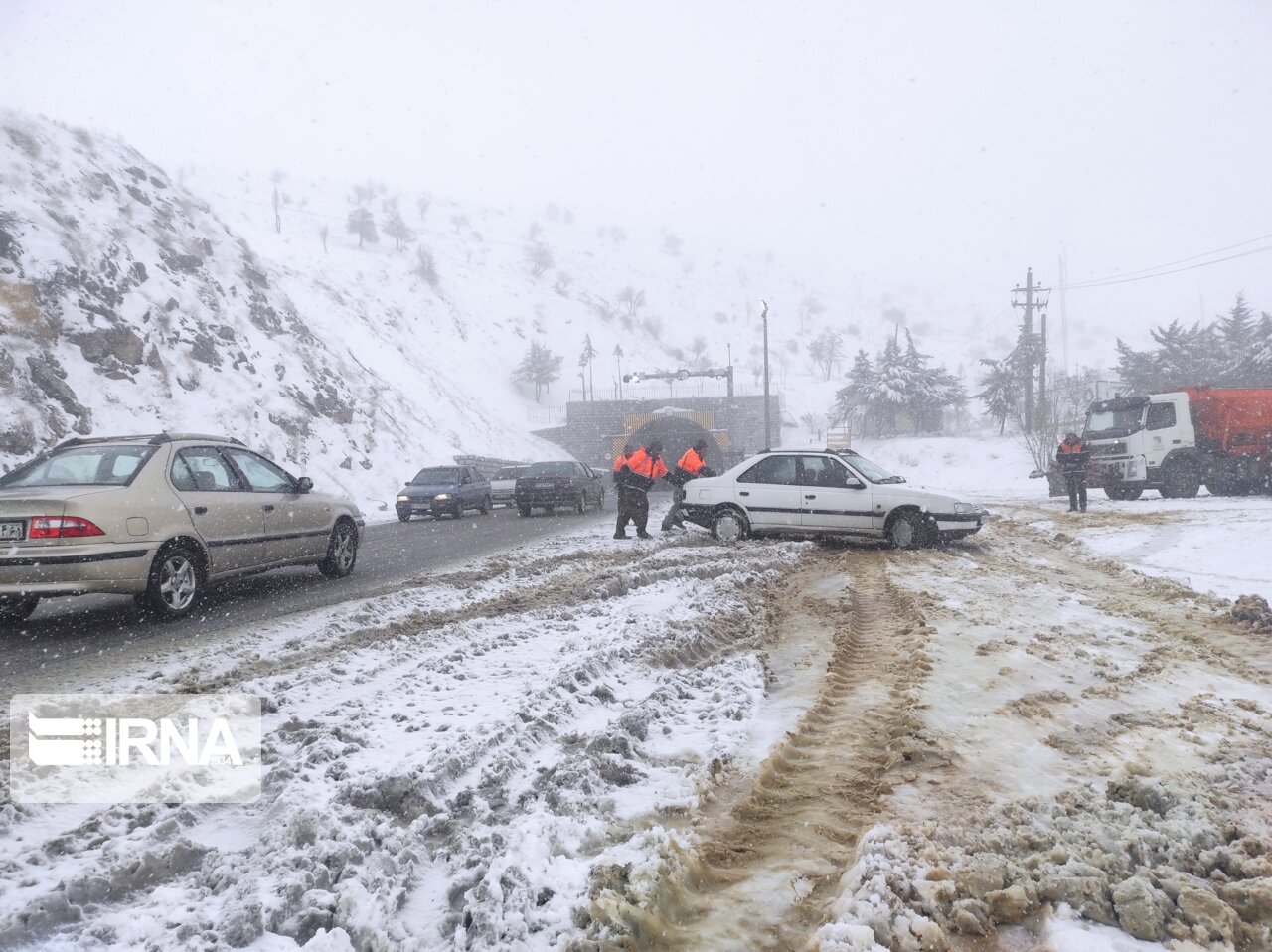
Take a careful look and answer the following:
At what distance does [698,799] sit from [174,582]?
5.60 m

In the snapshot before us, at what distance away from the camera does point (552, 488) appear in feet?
70.2

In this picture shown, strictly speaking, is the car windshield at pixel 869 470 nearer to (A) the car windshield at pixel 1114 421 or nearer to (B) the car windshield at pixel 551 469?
(B) the car windshield at pixel 551 469

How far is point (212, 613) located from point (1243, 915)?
292 inches

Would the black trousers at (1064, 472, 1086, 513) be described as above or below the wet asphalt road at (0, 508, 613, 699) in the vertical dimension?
above

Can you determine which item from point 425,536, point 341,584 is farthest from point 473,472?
point 341,584

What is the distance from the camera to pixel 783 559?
10.2 meters

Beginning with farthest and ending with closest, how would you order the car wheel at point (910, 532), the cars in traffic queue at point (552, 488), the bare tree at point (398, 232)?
the bare tree at point (398, 232) < the cars in traffic queue at point (552, 488) < the car wheel at point (910, 532)

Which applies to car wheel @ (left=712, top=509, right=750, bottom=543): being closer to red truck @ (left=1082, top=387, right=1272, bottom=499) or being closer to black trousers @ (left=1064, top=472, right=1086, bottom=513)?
black trousers @ (left=1064, top=472, right=1086, bottom=513)

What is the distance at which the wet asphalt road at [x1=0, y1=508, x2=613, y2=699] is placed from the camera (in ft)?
17.9

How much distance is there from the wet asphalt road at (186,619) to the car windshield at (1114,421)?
53.1 ft

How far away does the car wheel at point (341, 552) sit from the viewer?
9406 mm

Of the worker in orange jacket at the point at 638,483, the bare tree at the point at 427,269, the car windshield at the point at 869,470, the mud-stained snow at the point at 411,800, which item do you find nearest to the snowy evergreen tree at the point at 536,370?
the bare tree at the point at 427,269

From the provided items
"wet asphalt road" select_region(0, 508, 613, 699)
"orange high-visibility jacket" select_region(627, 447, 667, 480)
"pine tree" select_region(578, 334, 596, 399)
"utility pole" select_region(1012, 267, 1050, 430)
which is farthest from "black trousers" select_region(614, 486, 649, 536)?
"pine tree" select_region(578, 334, 596, 399)

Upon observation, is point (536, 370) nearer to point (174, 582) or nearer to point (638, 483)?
point (638, 483)
